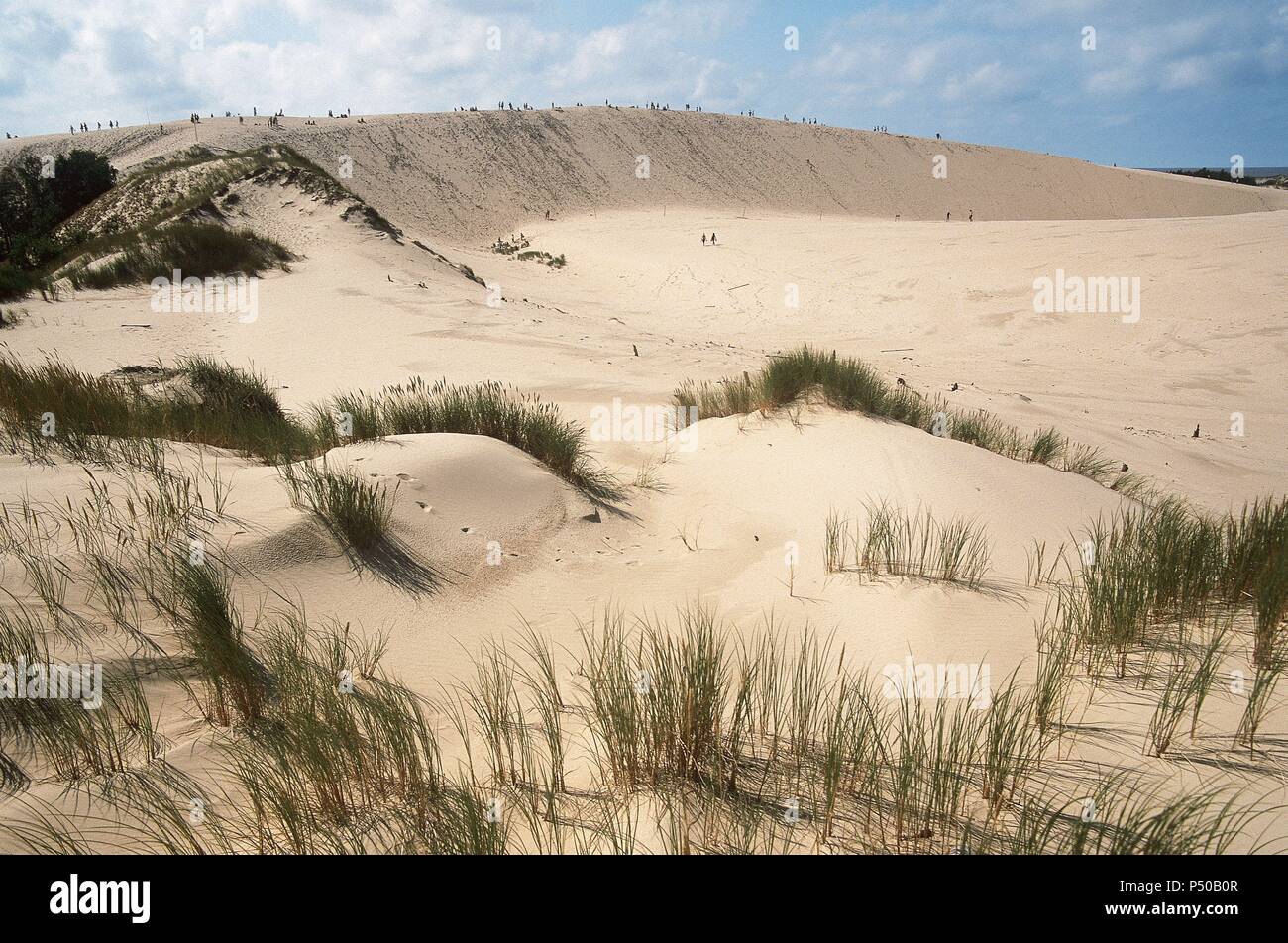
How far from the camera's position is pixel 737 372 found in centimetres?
1022

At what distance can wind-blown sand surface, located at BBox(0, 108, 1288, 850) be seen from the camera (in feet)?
12.4

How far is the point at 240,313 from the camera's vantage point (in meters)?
12.3

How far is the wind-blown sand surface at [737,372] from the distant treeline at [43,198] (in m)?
4.82

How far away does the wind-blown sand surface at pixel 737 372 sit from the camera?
3771 millimetres

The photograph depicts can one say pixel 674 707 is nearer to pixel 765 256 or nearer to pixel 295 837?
pixel 295 837

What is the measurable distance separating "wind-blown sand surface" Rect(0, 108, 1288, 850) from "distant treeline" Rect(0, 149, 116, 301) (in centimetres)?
482

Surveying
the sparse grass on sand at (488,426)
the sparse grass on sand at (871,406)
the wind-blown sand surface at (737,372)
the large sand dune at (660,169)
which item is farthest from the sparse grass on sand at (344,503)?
the large sand dune at (660,169)

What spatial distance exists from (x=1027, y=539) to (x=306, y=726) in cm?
432

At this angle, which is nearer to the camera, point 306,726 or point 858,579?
point 306,726

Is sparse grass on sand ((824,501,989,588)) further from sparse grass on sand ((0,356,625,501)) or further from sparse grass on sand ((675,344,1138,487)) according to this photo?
sparse grass on sand ((675,344,1138,487))

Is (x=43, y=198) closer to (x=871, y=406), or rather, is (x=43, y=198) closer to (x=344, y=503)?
(x=344, y=503)

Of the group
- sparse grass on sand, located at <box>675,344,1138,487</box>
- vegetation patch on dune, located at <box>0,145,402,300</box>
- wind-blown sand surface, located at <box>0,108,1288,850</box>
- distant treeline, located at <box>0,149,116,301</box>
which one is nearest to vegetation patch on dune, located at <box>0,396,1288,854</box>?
wind-blown sand surface, located at <box>0,108,1288,850</box>

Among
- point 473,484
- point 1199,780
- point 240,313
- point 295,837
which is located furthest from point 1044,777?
point 240,313
